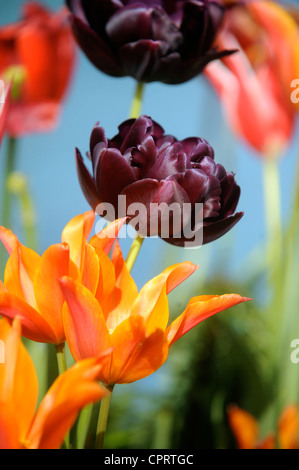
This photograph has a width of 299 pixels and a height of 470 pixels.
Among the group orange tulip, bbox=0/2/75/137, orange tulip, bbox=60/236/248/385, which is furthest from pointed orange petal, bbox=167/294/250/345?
orange tulip, bbox=0/2/75/137

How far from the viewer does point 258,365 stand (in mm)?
395

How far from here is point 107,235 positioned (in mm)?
150

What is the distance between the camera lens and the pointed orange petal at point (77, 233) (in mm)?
160

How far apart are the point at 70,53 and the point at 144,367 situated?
0.93ft

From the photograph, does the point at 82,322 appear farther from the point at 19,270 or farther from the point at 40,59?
the point at 40,59

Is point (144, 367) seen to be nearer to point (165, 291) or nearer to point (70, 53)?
point (165, 291)

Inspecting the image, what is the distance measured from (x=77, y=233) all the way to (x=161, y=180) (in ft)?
0.10

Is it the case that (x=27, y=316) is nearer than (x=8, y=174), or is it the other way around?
(x=27, y=316)

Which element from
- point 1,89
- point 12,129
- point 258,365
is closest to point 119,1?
point 1,89

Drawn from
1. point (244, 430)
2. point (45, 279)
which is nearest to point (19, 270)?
Answer: point (45, 279)

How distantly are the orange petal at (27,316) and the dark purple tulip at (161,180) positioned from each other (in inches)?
1.4

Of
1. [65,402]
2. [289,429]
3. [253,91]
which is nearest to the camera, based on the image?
[65,402]

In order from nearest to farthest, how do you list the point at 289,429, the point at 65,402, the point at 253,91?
1. the point at 65,402
2. the point at 289,429
3. the point at 253,91

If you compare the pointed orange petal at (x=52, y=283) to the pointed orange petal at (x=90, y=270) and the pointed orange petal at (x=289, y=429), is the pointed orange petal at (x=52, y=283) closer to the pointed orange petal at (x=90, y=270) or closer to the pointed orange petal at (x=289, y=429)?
the pointed orange petal at (x=90, y=270)
